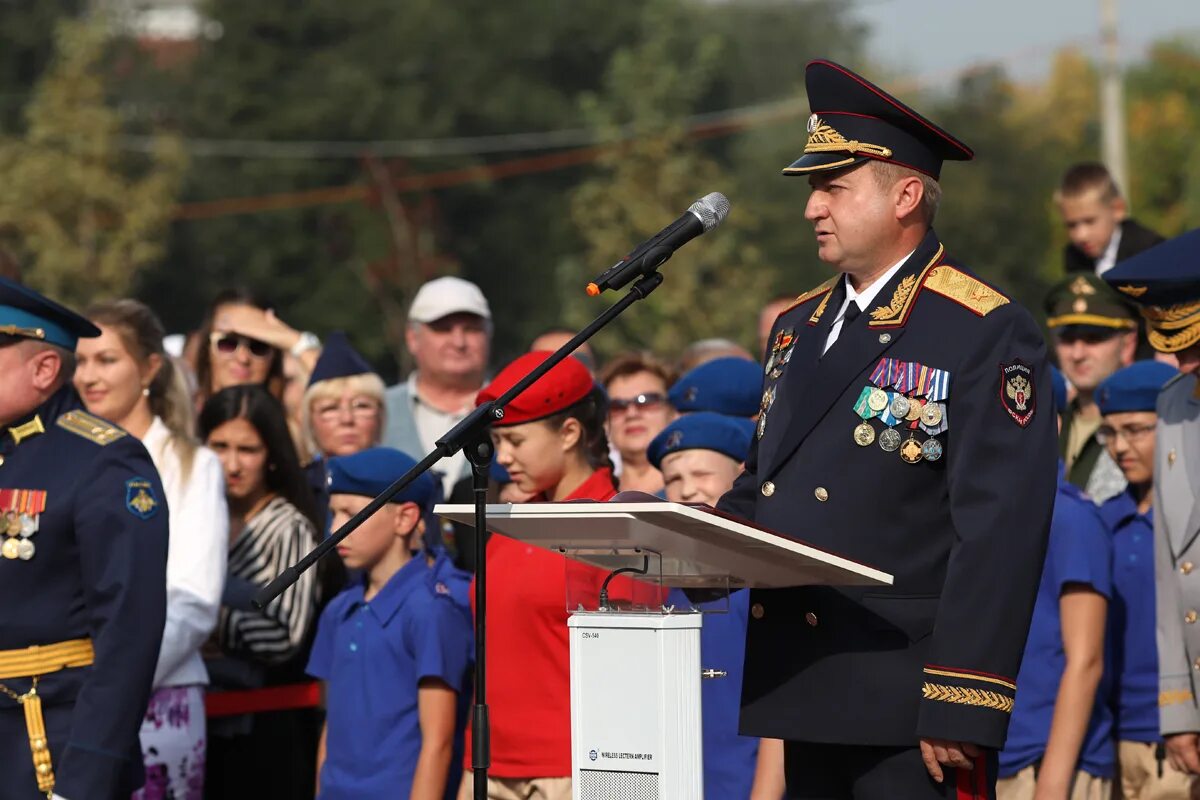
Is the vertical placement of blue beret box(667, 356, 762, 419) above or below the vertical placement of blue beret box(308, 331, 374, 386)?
below

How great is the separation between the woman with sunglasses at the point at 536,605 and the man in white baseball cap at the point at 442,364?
275 centimetres

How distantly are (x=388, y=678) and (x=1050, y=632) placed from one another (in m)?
2.06

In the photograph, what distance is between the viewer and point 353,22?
56.0 m

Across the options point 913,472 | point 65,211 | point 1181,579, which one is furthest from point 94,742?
point 65,211

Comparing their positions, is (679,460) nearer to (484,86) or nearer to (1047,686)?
(1047,686)

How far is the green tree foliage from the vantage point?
113 feet

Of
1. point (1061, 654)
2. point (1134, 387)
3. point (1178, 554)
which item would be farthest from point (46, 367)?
point (1134, 387)

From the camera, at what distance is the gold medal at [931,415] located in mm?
4387

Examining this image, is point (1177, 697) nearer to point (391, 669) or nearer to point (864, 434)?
point (864, 434)

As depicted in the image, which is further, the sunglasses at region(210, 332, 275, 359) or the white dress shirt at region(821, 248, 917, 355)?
the sunglasses at region(210, 332, 275, 359)

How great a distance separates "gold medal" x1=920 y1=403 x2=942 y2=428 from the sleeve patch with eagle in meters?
0.14

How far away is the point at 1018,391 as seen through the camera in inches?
171

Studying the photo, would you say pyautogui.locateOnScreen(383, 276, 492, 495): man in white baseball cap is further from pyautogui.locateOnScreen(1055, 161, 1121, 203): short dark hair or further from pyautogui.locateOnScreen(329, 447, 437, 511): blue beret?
pyautogui.locateOnScreen(1055, 161, 1121, 203): short dark hair

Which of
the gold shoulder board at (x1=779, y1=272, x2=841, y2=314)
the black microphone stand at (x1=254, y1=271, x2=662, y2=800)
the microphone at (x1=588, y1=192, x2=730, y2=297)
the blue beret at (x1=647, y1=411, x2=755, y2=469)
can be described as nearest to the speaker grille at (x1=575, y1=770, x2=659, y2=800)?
the black microphone stand at (x1=254, y1=271, x2=662, y2=800)
